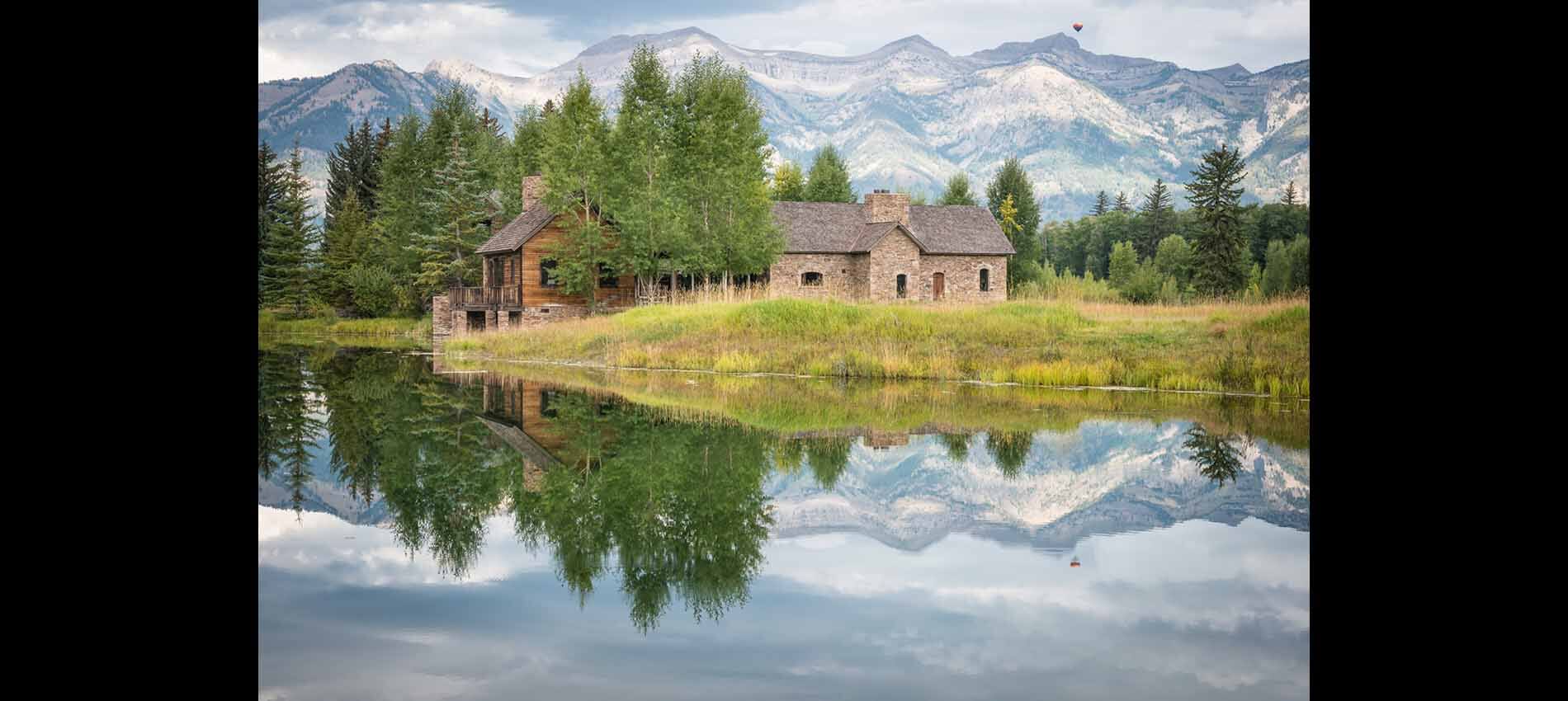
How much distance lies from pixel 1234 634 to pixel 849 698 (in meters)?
2.09

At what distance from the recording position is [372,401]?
55.3 ft

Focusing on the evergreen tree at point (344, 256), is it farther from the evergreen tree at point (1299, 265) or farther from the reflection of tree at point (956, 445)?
the reflection of tree at point (956, 445)

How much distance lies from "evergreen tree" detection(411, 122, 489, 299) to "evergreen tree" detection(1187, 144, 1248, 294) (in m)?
30.8

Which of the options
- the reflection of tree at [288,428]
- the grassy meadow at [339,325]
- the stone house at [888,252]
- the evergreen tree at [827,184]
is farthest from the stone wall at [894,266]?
the reflection of tree at [288,428]

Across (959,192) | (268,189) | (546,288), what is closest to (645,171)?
(546,288)

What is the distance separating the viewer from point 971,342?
22.6 metres

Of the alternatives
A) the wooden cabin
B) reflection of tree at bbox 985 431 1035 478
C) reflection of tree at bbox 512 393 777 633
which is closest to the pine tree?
the wooden cabin

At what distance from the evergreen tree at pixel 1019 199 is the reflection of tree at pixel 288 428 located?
51911mm

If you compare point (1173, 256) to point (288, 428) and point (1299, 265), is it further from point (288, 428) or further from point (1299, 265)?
point (288, 428)

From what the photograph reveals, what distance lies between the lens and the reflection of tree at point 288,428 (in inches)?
391
